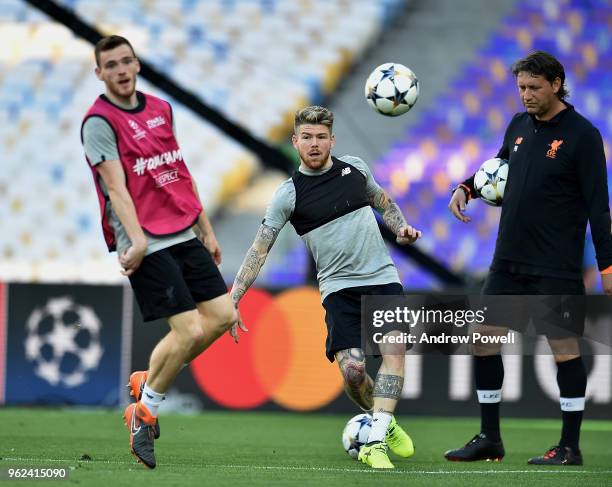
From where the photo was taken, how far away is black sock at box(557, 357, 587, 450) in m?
5.94

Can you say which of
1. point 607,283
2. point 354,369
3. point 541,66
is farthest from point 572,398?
point 541,66

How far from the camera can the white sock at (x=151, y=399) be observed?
5199 mm

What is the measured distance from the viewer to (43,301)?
31.7 ft

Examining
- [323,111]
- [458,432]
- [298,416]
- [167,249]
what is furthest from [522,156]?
[298,416]

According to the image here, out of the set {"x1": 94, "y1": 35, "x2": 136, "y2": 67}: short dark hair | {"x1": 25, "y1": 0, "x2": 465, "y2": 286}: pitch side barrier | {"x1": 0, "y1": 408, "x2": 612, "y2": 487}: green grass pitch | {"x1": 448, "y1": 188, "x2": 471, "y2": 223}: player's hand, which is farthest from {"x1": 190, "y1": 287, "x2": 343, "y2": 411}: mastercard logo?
{"x1": 94, "y1": 35, "x2": 136, "y2": 67}: short dark hair

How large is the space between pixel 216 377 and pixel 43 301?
1521mm

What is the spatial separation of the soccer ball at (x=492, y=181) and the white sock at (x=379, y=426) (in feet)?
4.47

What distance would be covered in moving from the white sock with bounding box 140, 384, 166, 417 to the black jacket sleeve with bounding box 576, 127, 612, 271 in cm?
216

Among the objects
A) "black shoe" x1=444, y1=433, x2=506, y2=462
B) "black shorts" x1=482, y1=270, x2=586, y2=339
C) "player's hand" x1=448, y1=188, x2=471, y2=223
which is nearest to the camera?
"black shorts" x1=482, y1=270, x2=586, y2=339

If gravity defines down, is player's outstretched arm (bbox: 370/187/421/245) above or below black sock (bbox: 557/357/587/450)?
above

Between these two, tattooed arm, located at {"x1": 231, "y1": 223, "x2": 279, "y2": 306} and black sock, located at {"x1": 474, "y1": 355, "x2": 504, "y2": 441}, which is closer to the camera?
tattooed arm, located at {"x1": 231, "y1": 223, "x2": 279, "y2": 306}

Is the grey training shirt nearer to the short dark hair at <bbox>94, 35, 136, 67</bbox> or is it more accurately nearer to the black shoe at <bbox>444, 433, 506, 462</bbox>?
the black shoe at <bbox>444, 433, 506, 462</bbox>

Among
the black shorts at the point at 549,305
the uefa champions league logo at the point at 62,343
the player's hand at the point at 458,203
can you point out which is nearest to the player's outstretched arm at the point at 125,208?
the player's hand at the point at 458,203

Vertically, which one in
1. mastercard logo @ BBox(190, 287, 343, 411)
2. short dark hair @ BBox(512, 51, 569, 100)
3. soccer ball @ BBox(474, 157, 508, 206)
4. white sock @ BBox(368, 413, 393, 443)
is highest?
short dark hair @ BBox(512, 51, 569, 100)
